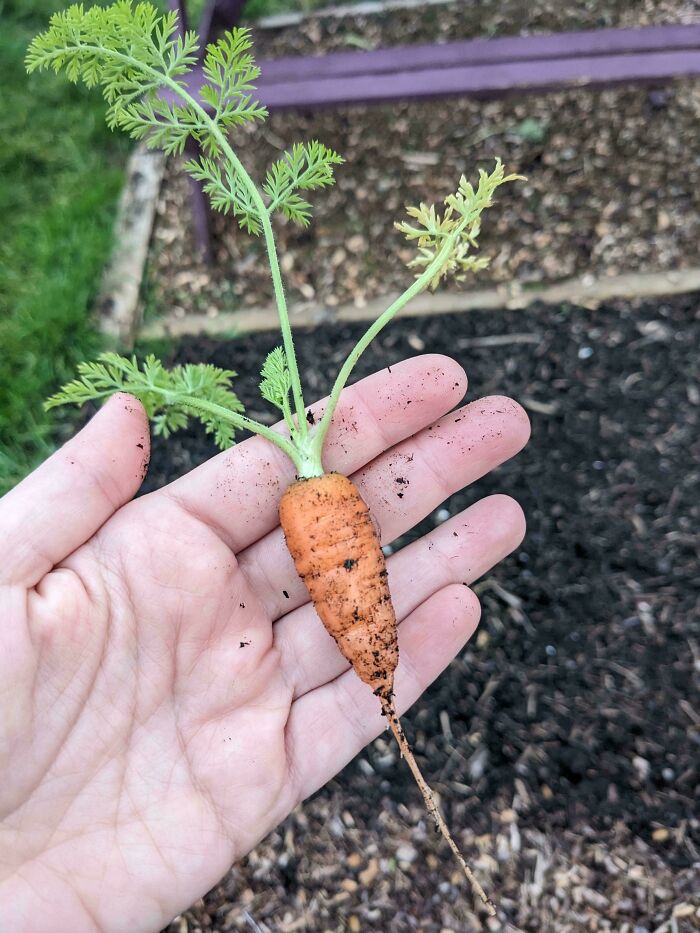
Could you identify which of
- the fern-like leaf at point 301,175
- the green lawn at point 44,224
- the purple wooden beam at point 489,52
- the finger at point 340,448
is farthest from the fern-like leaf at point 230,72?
the green lawn at point 44,224

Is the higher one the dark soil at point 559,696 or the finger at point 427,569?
the finger at point 427,569

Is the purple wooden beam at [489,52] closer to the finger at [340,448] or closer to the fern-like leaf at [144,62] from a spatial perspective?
the fern-like leaf at [144,62]

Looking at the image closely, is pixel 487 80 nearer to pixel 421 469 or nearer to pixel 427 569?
pixel 421 469

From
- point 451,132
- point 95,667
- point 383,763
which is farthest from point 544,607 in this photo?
point 451,132

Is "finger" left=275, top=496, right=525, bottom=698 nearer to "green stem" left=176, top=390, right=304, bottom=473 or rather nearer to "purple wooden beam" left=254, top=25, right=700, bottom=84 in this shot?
"green stem" left=176, top=390, right=304, bottom=473

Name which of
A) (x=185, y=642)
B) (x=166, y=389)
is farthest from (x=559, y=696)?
(x=166, y=389)

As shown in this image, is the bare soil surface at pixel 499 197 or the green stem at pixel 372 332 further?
the bare soil surface at pixel 499 197

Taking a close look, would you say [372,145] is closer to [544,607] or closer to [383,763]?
[544,607]
